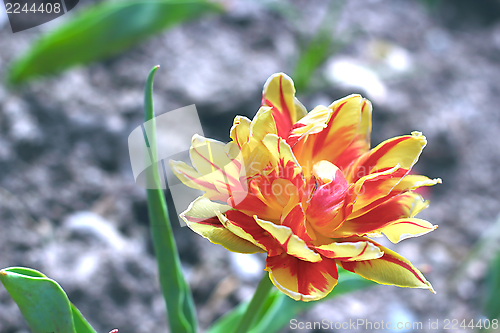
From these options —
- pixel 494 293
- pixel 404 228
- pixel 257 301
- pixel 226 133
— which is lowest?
pixel 494 293

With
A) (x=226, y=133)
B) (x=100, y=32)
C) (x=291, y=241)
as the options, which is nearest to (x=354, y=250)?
(x=291, y=241)

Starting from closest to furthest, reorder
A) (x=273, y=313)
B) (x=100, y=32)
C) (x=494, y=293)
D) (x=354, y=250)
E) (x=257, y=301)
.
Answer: (x=354, y=250)
(x=257, y=301)
(x=273, y=313)
(x=494, y=293)
(x=100, y=32)

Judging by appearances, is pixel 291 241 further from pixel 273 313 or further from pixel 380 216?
pixel 273 313

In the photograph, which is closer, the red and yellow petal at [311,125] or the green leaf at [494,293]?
the red and yellow petal at [311,125]

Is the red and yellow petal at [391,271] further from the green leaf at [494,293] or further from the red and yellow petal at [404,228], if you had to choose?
the green leaf at [494,293]

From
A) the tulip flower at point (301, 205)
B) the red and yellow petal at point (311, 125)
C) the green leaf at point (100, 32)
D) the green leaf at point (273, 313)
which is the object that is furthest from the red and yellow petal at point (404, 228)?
the green leaf at point (100, 32)

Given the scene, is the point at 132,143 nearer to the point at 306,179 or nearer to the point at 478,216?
the point at 306,179
